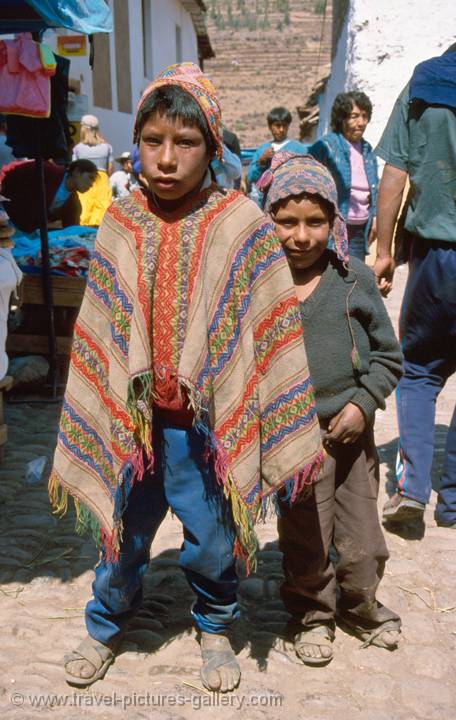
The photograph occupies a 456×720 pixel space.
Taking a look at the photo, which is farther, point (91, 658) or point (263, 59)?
point (263, 59)

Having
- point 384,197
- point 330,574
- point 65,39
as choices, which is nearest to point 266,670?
point 330,574

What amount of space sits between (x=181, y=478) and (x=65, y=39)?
960cm

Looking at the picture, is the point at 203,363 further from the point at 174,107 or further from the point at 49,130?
the point at 49,130

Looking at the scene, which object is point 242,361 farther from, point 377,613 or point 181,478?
point 377,613

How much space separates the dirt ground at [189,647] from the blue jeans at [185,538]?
0.69 feet

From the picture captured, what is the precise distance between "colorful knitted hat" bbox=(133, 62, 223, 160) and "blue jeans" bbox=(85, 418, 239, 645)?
89 cm

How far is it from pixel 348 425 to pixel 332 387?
148mm

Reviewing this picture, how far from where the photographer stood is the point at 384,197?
357 centimetres

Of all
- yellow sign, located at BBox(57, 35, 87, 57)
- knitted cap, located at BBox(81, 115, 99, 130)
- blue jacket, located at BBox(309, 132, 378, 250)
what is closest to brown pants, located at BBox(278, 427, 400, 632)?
blue jacket, located at BBox(309, 132, 378, 250)

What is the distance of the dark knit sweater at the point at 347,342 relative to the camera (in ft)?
8.06

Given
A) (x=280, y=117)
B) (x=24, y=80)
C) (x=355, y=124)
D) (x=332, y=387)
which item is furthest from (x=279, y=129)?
(x=332, y=387)

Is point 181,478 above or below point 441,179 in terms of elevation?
below

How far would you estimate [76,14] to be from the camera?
4.68m

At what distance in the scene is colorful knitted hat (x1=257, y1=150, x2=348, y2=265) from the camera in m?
2.34
